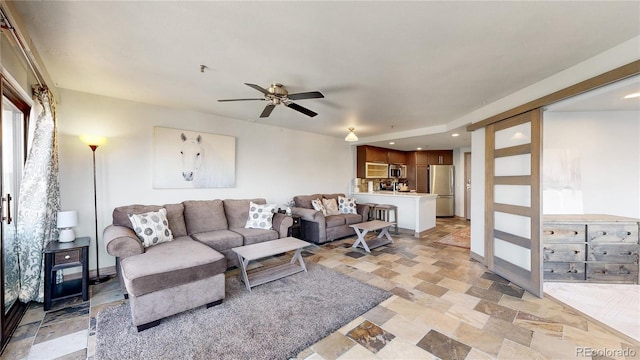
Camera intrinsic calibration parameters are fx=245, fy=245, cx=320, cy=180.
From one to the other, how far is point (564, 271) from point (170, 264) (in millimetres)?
4605

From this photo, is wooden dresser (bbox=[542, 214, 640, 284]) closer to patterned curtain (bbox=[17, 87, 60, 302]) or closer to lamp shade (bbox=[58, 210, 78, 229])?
lamp shade (bbox=[58, 210, 78, 229])

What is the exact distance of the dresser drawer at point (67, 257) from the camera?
2561mm

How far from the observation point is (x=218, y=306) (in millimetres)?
2539

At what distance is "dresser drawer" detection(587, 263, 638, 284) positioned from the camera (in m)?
3.02

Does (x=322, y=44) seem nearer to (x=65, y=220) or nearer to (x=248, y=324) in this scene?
(x=248, y=324)

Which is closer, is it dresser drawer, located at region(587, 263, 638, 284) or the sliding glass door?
the sliding glass door

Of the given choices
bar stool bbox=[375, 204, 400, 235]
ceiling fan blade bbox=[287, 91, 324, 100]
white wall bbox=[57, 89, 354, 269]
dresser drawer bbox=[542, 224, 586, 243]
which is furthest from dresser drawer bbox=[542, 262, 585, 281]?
white wall bbox=[57, 89, 354, 269]

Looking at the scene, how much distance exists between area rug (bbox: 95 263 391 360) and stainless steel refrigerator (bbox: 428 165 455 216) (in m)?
5.90

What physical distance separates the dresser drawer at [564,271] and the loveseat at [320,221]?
3.14m

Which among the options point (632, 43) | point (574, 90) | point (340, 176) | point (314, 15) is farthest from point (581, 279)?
point (340, 176)

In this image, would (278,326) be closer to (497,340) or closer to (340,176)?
(497,340)

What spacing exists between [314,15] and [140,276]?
8.31 feet

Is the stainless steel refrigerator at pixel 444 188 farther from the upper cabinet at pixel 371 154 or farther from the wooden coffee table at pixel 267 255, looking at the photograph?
the wooden coffee table at pixel 267 255

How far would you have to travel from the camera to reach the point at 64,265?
259 centimetres
